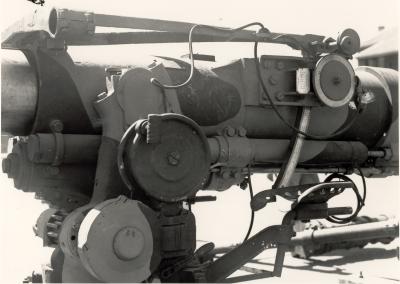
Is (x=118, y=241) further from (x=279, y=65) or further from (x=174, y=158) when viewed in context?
(x=279, y=65)

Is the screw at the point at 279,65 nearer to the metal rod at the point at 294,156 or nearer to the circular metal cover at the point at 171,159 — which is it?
the metal rod at the point at 294,156

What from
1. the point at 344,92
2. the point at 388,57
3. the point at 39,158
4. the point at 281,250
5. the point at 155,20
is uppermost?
the point at 388,57

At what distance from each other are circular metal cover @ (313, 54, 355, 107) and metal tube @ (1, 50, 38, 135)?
6.78 ft

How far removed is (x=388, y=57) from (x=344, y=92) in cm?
2143

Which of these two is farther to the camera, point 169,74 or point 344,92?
point 344,92

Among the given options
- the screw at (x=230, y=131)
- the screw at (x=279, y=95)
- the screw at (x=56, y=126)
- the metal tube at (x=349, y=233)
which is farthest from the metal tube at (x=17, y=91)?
the metal tube at (x=349, y=233)

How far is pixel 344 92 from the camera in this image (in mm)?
4809

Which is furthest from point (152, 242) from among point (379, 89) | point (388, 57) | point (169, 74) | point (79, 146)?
point (388, 57)

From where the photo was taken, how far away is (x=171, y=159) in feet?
12.7

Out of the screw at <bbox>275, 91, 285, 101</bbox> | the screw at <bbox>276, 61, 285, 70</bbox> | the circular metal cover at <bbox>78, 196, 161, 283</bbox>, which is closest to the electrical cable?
the circular metal cover at <bbox>78, 196, 161, 283</bbox>

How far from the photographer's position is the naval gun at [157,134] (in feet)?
12.5

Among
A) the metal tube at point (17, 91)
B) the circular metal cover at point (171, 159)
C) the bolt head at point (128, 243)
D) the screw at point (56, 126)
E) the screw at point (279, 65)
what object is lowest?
the bolt head at point (128, 243)

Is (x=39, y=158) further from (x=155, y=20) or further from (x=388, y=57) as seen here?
(x=388, y=57)

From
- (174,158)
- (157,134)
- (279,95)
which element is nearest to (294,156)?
(279,95)
